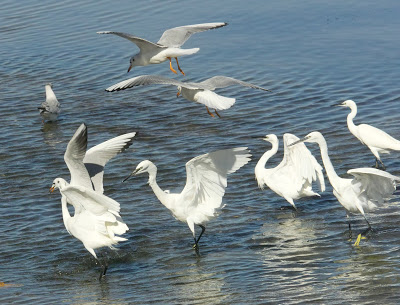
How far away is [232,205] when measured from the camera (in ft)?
34.7

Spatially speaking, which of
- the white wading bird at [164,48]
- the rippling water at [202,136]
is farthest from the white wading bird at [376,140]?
the white wading bird at [164,48]

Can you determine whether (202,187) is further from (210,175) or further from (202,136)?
(202,136)

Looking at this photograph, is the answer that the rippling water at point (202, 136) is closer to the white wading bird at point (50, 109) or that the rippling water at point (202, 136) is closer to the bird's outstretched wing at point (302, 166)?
the white wading bird at point (50, 109)

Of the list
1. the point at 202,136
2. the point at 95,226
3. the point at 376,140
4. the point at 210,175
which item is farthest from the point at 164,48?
the point at 95,226

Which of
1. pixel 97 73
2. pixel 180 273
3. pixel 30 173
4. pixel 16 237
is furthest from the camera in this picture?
pixel 97 73

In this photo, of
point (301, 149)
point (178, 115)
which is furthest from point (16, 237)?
point (178, 115)

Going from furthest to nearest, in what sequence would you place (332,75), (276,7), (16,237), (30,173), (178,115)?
(276,7) → (332,75) → (178,115) → (30,173) → (16,237)

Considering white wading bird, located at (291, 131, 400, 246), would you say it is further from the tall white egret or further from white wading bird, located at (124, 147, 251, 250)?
the tall white egret

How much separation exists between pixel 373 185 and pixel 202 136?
4925mm

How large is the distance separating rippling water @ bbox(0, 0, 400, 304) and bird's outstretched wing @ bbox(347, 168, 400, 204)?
16.6 inches

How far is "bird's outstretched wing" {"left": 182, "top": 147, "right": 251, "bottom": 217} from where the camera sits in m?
8.83

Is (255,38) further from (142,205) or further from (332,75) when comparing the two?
(142,205)

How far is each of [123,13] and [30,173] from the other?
10.5 metres

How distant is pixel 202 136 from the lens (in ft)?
44.3
